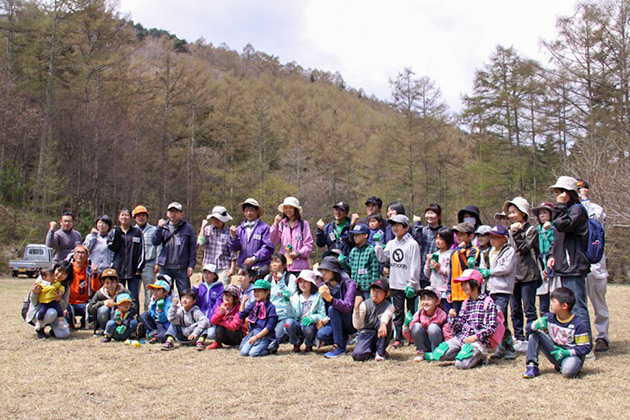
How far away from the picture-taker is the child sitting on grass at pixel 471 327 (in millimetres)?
5316

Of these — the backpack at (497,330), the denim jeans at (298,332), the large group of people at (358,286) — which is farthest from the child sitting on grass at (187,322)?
the backpack at (497,330)

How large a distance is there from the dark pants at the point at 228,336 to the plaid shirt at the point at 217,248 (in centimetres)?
129

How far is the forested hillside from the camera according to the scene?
27.2 meters

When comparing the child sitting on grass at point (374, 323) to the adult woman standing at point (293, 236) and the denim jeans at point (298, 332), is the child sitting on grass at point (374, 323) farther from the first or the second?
the adult woman standing at point (293, 236)

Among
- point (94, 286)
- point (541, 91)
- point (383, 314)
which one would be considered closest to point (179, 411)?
point (383, 314)

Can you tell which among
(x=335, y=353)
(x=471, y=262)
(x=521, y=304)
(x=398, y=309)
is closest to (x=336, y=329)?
(x=335, y=353)

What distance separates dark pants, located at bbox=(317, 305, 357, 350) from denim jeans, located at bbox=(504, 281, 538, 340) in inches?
74.4

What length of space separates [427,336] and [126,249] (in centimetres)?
465

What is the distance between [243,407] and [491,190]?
2821 centimetres

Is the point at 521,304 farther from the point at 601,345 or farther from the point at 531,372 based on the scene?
the point at 531,372

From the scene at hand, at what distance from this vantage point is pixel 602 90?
20.9 metres

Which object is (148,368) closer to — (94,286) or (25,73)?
(94,286)

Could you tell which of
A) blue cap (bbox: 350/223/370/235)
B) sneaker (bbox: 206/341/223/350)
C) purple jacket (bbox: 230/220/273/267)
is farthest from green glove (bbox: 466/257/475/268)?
sneaker (bbox: 206/341/223/350)

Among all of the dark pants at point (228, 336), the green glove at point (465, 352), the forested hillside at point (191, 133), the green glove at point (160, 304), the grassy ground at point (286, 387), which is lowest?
the grassy ground at point (286, 387)
